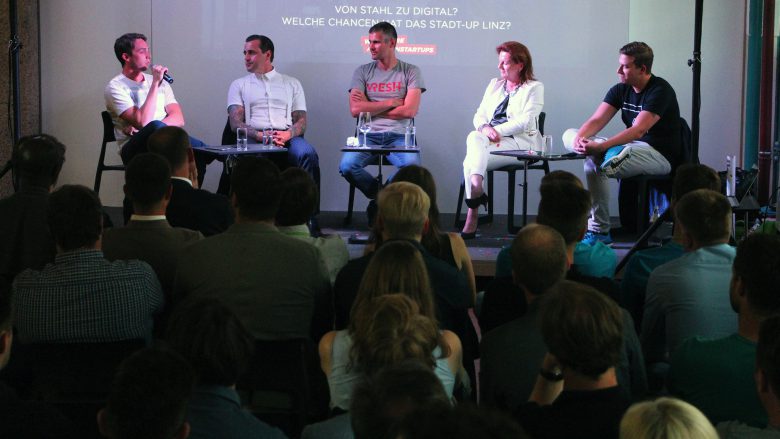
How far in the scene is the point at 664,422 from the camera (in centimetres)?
147

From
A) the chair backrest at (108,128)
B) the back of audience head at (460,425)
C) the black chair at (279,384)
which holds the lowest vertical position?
the black chair at (279,384)

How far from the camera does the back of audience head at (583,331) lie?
1953 millimetres

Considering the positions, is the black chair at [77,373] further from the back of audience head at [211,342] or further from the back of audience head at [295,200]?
the back of audience head at [295,200]

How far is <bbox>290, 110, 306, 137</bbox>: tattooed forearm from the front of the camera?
6.60 metres

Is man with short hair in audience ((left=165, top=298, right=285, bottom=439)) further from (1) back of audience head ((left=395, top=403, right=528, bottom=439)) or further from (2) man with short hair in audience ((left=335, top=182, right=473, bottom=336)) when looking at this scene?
(2) man with short hair in audience ((left=335, top=182, right=473, bottom=336))

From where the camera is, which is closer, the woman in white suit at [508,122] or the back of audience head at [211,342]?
the back of audience head at [211,342]

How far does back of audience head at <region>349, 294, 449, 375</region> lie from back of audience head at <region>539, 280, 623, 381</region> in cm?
25

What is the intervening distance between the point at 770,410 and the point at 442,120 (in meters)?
5.90

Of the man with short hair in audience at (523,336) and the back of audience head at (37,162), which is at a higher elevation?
the back of audience head at (37,162)

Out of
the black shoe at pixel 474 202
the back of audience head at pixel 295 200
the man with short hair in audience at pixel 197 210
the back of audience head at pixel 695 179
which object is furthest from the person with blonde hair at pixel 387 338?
the black shoe at pixel 474 202

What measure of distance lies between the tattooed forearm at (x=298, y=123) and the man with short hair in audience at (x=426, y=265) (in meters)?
3.54

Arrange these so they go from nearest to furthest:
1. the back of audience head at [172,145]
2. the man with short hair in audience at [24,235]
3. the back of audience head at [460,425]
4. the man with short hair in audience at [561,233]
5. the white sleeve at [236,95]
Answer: the back of audience head at [460,425]
the man with short hair in audience at [561,233]
the man with short hair in audience at [24,235]
the back of audience head at [172,145]
the white sleeve at [236,95]

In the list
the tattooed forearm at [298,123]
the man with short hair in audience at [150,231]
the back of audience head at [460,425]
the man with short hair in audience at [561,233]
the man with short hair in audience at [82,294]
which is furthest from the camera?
the tattooed forearm at [298,123]

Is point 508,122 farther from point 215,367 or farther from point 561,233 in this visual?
point 215,367
